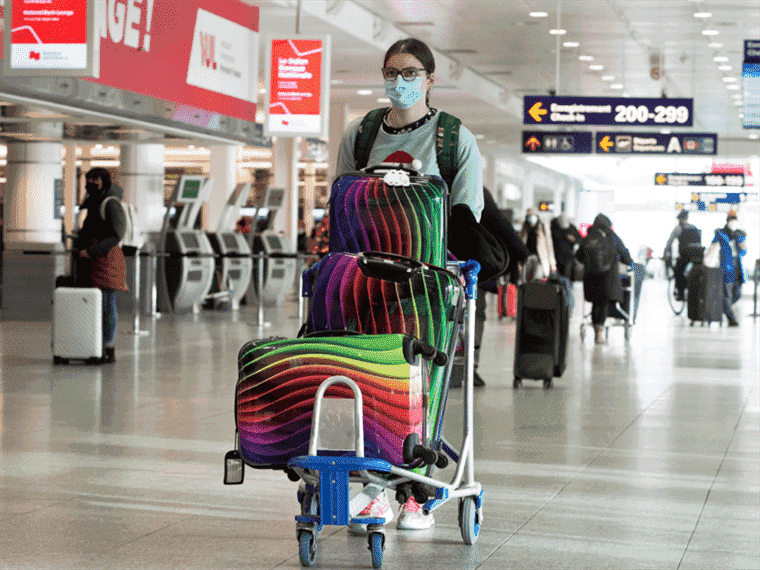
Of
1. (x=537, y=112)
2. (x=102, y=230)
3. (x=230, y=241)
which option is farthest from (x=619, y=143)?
(x=102, y=230)

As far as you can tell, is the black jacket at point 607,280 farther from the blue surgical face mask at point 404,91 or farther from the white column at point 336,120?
the white column at point 336,120

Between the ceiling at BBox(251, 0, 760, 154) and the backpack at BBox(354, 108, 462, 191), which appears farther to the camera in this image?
the ceiling at BBox(251, 0, 760, 154)

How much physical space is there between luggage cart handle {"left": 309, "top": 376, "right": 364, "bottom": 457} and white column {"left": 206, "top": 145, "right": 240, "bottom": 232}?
2001cm

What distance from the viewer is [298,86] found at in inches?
470

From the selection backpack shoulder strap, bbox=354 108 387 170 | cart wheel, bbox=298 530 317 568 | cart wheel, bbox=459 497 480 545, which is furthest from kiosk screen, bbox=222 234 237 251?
cart wheel, bbox=298 530 317 568

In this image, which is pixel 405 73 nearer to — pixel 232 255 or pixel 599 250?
pixel 599 250

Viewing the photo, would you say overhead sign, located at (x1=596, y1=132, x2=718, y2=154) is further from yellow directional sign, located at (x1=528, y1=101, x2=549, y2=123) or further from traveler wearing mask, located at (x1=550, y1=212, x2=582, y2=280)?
yellow directional sign, located at (x1=528, y1=101, x2=549, y2=123)

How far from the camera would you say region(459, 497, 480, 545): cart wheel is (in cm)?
369

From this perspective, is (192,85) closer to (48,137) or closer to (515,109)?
(48,137)

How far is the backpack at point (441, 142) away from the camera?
3.77m

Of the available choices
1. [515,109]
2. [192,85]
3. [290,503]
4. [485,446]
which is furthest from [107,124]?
[515,109]

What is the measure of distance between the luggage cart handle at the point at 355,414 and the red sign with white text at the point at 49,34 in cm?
597

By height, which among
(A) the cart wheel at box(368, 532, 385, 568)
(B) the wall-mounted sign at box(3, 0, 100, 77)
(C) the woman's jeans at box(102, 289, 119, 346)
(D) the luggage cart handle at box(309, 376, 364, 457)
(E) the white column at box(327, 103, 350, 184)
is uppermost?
(E) the white column at box(327, 103, 350, 184)

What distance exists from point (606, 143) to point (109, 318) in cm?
1193
